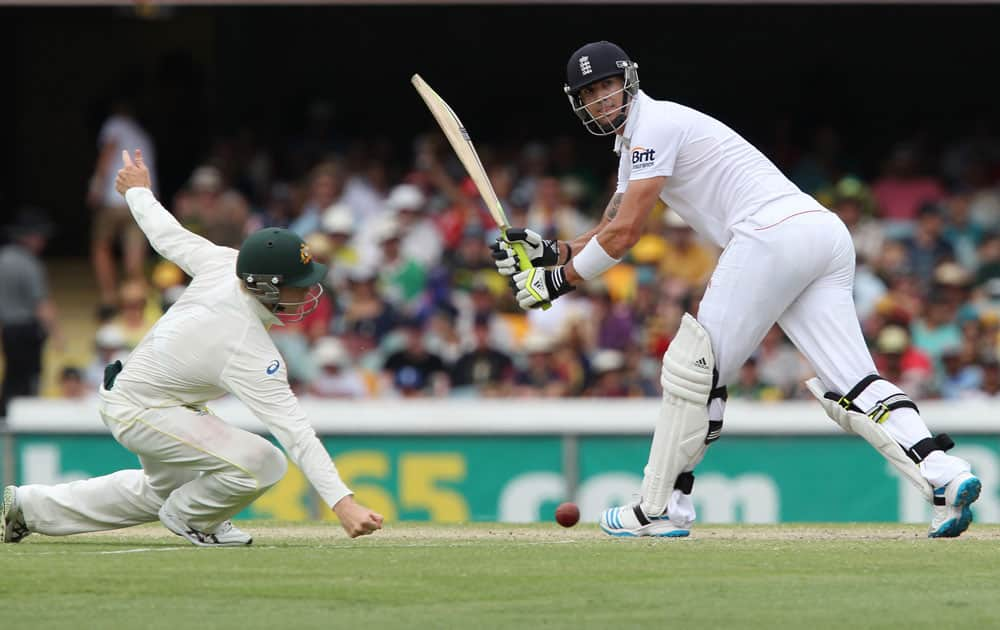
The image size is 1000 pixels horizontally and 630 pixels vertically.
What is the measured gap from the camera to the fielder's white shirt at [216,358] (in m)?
6.86

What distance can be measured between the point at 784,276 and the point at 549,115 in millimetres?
11681

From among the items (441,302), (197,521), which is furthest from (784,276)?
(441,302)

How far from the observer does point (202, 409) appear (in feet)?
24.5

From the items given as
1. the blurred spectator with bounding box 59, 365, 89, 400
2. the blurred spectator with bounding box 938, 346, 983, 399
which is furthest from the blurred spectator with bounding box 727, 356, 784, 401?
the blurred spectator with bounding box 59, 365, 89, 400

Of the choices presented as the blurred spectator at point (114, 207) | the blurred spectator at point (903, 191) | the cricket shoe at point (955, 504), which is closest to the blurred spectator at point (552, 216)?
the blurred spectator at point (903, 191)

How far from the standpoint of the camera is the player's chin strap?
23.6ft

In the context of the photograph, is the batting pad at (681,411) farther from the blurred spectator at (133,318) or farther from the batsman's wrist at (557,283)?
the blurred spectator at (133,318)

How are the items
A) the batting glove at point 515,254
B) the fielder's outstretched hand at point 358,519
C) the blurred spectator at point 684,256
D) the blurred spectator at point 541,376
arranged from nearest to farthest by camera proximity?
1. the fielder's outstretched hand at point 358,519
2. the batting glove at point 515,254
3. the blurred spectator at point 541,376
4. the blurred spectator at point 684,256

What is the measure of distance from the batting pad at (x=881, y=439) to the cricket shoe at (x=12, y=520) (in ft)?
11.1

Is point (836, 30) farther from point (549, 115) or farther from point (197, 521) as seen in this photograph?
point (197, 521)

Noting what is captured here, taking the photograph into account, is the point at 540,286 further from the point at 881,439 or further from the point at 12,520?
the point at 12,520

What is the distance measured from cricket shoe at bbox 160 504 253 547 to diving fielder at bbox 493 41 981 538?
1.56m

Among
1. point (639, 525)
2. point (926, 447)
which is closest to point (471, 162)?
point (639, 525)

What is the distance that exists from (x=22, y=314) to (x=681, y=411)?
9057mm
